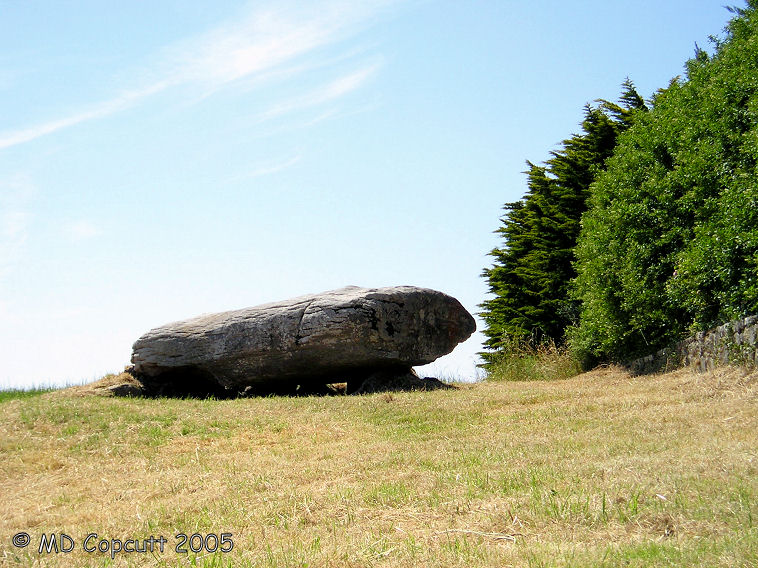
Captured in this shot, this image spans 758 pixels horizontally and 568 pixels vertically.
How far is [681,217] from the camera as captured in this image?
13.1 meters

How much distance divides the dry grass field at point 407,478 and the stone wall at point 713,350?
14.8 inches

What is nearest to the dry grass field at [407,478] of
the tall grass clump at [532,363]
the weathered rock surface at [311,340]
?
the weathered rock surface at [311,340]

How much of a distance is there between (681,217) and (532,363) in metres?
5.97

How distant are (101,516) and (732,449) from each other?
6.32m

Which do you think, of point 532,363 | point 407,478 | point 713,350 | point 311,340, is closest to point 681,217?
point 713,350

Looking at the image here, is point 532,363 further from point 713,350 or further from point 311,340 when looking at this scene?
point 713,350

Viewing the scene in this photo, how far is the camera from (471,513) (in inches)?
220

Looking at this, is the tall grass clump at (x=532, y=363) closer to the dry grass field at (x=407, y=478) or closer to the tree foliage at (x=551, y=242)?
the tree foliage at (x=551, y=242)

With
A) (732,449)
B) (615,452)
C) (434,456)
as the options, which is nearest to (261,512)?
(434,456)

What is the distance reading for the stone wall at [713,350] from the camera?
1060 centimetres

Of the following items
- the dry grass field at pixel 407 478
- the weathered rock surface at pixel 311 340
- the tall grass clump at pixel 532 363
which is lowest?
the dry grass field at pixel 407 478

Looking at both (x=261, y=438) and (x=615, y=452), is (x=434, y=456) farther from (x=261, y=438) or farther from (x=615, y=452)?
(x=261, y=438)

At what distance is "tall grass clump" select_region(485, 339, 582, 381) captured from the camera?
1706 cm

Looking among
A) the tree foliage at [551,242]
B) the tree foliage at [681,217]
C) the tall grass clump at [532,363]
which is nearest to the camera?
the tree foliage at [681,217]
